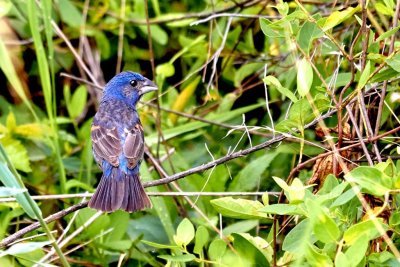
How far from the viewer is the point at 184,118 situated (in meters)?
5.19

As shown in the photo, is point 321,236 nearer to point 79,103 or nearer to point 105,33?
point 79,103

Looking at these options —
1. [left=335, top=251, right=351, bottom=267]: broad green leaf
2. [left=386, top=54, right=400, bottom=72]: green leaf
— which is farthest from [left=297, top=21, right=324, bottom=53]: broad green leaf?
[left=335, top=251, right=351, bottom=267]: broad green leaf

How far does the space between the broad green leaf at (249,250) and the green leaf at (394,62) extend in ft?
2.55

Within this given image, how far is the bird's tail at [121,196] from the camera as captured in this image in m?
3.76

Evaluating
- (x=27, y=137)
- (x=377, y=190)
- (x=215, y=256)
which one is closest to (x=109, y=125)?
(x=27, y=137)

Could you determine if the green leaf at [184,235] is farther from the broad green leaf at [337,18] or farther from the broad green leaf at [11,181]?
the broad green leaf at [337,18]

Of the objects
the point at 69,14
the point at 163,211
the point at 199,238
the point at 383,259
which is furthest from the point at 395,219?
the point at 69,14

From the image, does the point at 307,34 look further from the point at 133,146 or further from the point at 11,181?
the point at 133,146

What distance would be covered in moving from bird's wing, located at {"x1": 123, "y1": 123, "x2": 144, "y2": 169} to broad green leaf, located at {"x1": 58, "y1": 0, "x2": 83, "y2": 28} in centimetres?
148

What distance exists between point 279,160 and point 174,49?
1633mm

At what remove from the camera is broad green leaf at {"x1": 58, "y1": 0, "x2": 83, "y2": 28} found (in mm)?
5828

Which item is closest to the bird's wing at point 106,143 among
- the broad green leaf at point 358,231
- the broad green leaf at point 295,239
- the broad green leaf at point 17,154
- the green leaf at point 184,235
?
the broad green leaf at point 17,154

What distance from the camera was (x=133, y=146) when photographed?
4418mm

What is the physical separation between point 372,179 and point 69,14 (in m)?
3.74
